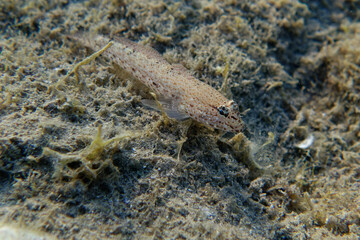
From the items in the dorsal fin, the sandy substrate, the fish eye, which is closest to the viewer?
the sandy substrate

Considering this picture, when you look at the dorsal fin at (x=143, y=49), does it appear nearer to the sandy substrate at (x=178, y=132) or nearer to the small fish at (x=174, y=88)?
the small fish at (x=174, y=88)

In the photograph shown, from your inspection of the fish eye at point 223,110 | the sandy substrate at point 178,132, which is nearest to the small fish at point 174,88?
the fish eye at point 223,110

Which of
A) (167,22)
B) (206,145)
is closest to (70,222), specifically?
(206,145)

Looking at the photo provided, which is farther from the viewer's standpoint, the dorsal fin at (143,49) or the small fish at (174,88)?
the dorsal fin at (143,49)

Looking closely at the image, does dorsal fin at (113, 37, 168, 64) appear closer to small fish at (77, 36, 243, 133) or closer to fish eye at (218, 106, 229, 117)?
small fish at (77, 36, 243, 133)

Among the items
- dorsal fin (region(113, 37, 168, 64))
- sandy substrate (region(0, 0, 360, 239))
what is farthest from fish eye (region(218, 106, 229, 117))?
dorsal fin (region(113, 37, 168, 64))

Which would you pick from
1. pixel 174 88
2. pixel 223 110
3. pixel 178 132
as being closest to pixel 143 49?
pixel 174 88
